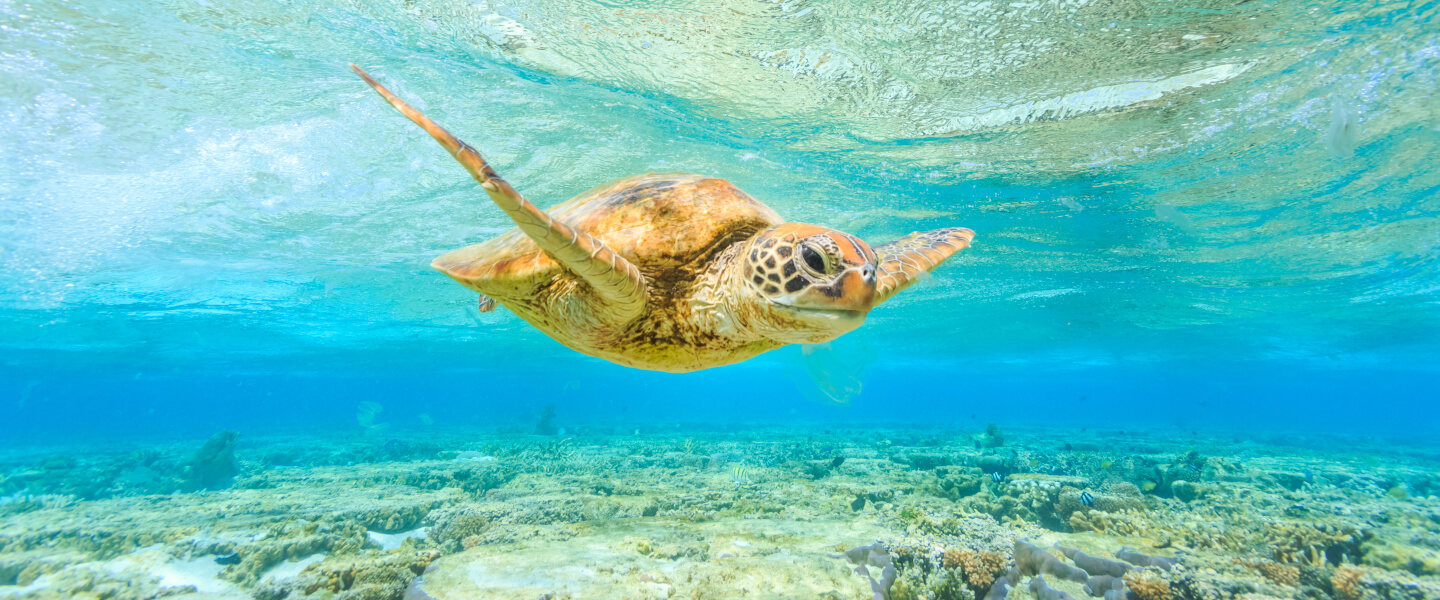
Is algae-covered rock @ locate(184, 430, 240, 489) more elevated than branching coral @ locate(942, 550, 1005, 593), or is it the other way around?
branching coral @ locate(942, 550, 1005, 593)

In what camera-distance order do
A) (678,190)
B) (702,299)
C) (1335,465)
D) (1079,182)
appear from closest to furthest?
(702,299) < (678,190) < (1079,182) < (1335,465)

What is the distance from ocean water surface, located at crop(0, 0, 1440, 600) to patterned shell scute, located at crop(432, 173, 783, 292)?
2612 millimetres

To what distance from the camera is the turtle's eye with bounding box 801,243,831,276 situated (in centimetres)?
247

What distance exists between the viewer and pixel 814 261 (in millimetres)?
2492

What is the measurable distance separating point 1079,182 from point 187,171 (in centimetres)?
1783

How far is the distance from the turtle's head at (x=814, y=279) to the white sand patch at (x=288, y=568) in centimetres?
559

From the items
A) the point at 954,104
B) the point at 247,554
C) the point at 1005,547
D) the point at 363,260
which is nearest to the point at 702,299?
the point at 1005,547

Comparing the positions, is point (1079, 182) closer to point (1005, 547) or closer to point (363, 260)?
point (1005, 547)

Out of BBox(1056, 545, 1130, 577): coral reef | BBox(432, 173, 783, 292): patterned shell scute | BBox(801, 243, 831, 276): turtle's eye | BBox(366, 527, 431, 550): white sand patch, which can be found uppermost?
BBox(432, 173, 783, 292): patterned shell scute

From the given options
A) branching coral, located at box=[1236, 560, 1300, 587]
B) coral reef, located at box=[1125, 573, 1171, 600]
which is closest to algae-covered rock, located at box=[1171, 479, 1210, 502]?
branching coral, located at box=[1236, 560, 1300, 587]

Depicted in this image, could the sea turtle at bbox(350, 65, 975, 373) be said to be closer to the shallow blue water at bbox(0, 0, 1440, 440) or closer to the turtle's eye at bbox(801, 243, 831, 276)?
the turtle's eye at bbox(801, 243, 831, 276)

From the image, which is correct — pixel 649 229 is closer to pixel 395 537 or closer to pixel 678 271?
pixel 678 271

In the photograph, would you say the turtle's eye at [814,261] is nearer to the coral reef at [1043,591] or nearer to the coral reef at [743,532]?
the coral reef at [743,532]

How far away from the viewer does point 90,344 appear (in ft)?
91.2
